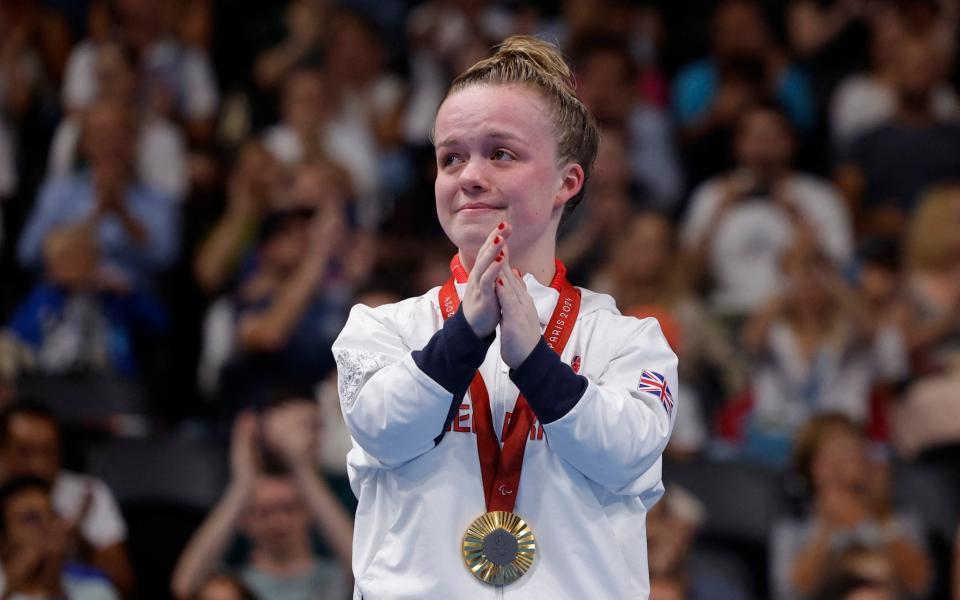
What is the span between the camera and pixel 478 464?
2.85 meters

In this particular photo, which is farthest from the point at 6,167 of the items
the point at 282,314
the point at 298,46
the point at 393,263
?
the point at 393,263

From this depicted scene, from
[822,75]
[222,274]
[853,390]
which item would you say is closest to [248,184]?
[222,274]

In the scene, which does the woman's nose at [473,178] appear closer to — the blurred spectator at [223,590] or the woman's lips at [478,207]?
the woman's lips at [478,207]

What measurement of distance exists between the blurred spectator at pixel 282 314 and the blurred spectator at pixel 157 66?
72.4 inches

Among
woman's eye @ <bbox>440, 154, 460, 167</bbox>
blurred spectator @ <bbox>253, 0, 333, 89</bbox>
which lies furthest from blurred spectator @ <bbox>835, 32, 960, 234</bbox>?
woman's eye @ <bbox>440, 154, 460, 167</bbox>

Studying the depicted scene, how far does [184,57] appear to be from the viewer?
9680 millimetres

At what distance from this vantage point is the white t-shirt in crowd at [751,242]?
339 inches

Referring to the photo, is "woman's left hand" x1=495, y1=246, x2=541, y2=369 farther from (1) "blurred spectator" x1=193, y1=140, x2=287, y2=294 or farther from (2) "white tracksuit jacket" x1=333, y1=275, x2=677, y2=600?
(1) "blurred spectator" x1=193, y1=140, x2=287, y2=294

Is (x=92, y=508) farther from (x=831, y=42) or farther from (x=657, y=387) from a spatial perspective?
(x=831, y=42)

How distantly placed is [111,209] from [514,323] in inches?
235

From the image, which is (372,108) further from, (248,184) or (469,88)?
(469,88)

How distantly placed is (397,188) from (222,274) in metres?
1.64

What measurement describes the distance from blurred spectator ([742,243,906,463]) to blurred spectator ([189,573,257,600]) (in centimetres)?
325

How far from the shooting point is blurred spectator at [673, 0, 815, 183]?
31.4 feet
